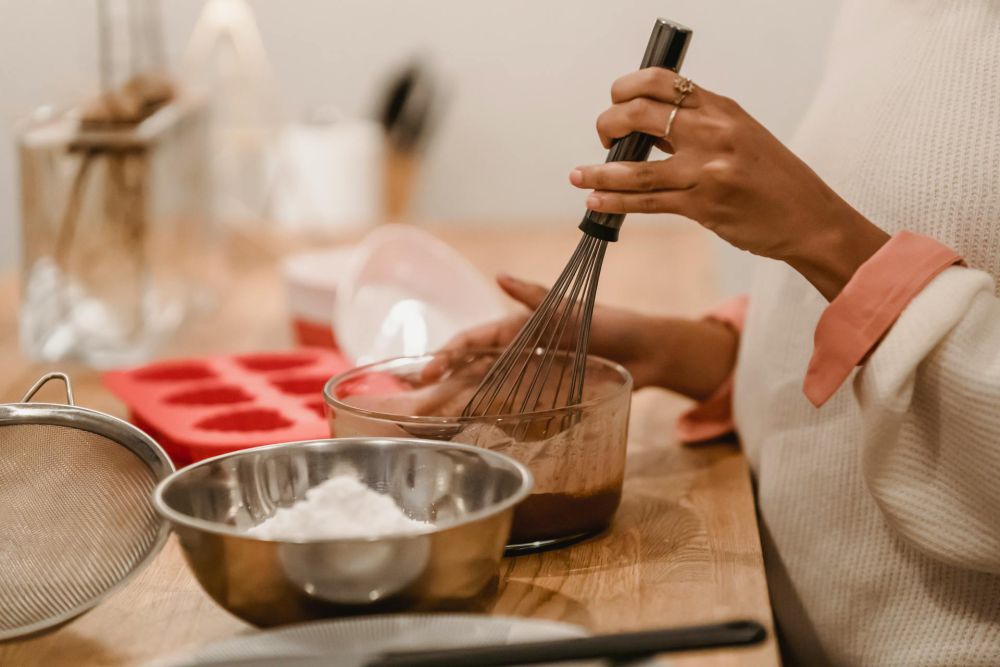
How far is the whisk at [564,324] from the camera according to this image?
664mm

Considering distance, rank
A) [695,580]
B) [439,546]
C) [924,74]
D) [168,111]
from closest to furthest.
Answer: [439,546], [695,580], [924,74], [168,111]

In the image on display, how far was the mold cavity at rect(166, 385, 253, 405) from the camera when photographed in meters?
0.96

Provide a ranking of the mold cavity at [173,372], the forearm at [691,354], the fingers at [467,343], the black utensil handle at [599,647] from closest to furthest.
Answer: the black utensil handle at [599,647], the fingers at [467,343], the forearm at [691,354], the mold cavity at [173,372]

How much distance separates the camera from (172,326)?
A: 4.57 feet

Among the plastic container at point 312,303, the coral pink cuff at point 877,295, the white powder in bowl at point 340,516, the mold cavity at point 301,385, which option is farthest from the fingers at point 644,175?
the plastic container at point 312,303

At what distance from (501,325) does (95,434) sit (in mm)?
308

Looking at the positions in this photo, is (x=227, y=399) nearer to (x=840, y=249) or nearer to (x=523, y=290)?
(x=523, y=290)

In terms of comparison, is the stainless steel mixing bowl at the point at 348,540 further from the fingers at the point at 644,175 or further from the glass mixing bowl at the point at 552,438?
the fingers at the point at 644,175

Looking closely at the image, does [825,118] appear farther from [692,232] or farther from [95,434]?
[692,232]

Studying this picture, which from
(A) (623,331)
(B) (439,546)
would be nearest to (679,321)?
(A) (623,331)

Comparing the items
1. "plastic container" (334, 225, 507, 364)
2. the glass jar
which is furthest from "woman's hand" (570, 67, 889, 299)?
the glass jar

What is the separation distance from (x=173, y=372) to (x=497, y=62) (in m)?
1.44

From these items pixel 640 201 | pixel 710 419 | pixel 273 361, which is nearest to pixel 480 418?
pixel 640 201

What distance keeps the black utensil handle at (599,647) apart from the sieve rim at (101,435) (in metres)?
0.18
